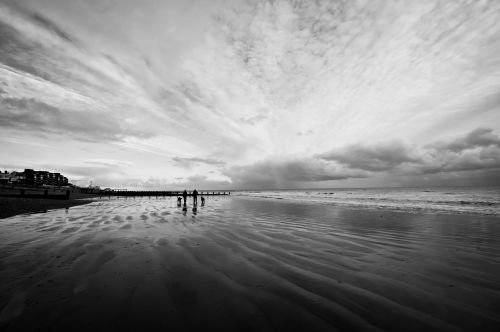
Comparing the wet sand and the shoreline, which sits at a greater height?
the shoreline

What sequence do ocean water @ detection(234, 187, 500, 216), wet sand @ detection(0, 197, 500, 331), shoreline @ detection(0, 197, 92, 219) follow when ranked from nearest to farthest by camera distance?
wet sand @ detection(0, 197, 500, 331), shoreline @ detection(0, 197, 92, 219), ocean water @ detection(234, 187, 500, 216)

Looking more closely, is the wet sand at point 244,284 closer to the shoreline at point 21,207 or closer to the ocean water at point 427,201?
the shoreline at point 21,207

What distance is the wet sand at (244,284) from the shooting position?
3.93 meters

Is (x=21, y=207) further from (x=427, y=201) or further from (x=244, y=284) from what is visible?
(x=427, y=201)

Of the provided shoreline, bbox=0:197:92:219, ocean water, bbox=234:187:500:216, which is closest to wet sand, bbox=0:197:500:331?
shoreline, bbox=0:197:92:219

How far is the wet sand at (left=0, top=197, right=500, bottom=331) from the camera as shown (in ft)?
12.9

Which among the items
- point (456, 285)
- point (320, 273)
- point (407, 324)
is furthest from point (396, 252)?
point (407, 324)

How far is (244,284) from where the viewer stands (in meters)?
5.54

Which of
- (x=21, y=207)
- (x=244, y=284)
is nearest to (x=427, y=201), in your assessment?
(x=244, y=284)

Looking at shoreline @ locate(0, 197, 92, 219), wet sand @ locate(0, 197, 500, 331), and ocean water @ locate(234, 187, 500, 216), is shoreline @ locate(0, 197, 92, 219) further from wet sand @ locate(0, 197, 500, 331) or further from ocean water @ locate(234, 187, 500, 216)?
ocean water @ locate(234, 187, 500, 216)

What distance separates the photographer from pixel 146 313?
411cm

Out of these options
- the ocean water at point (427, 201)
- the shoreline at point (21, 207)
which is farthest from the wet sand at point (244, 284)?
the ocean water at point (427, 201)

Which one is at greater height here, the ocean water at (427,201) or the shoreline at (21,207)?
the shoreline at (21,207)

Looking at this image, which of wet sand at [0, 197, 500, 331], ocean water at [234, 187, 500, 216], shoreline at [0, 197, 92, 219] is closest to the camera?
wet sand at [0, 197, 500, 331]
